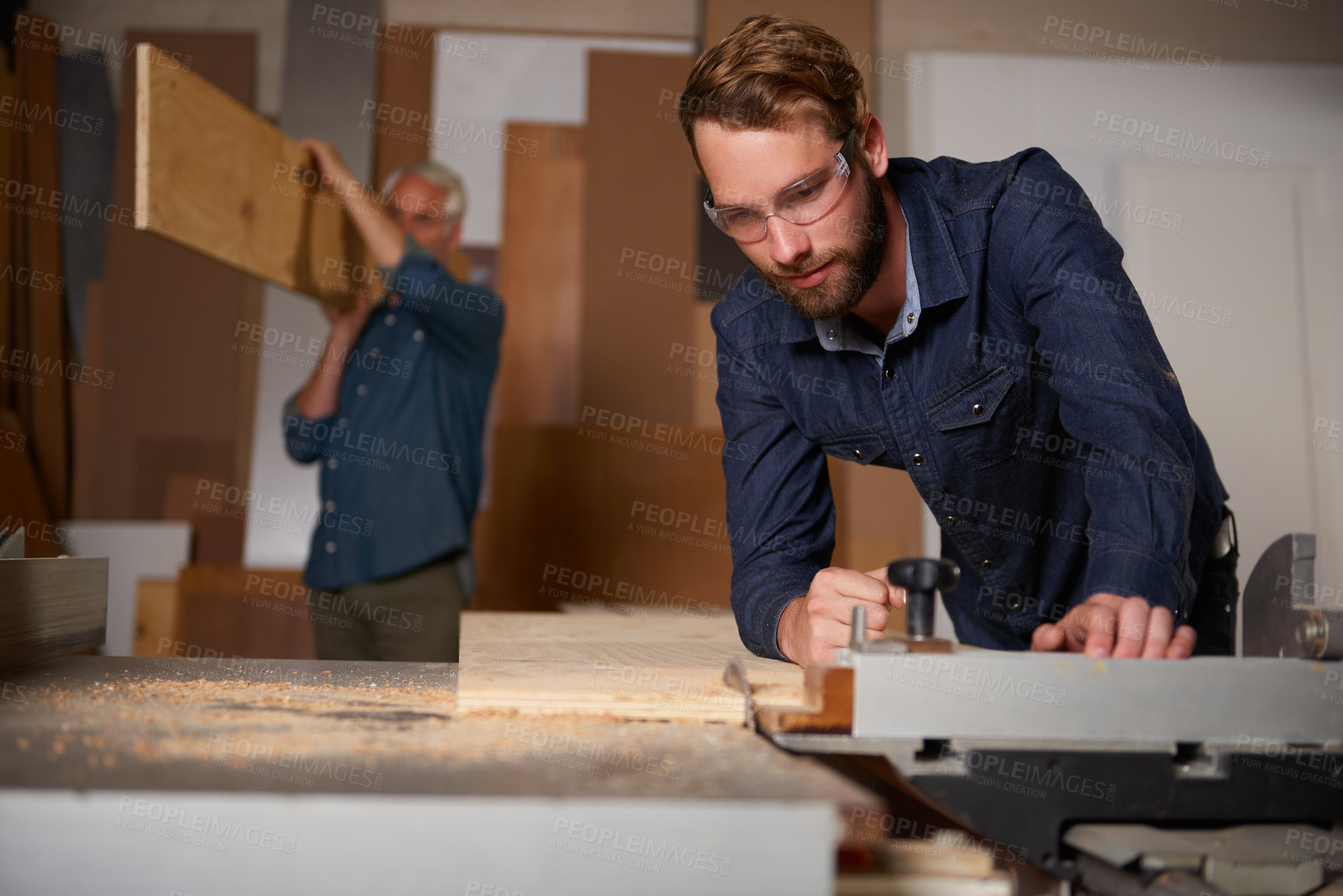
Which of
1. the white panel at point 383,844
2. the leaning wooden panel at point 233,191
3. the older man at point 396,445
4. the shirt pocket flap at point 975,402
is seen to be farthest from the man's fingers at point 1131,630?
the older man at point 396,445

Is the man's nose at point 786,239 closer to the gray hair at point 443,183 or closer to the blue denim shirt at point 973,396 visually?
the blue denim shirt at point 973,396

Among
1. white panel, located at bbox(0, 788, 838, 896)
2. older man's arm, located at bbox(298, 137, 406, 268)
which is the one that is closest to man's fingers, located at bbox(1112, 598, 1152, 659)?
white panel, located at bbox(0, 788, 838, 896)

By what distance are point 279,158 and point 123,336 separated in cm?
186

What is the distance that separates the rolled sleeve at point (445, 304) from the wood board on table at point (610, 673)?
53.4 inches

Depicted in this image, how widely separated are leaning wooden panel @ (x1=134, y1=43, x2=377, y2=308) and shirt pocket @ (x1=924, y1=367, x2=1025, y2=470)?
164 centimetres


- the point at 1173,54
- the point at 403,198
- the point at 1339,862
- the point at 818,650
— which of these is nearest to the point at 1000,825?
the point at 1339,862

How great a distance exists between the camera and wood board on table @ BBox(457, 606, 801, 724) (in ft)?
3.33

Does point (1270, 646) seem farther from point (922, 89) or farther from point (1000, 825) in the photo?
point (922, 89)

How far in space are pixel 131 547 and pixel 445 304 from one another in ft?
6.24

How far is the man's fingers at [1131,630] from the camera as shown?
0.96 m

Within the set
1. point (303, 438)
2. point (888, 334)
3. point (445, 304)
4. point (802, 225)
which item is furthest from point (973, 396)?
point (303, 438)

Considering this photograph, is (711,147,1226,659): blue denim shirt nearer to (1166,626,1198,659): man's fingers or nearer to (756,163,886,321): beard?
(756,163,886,321): beard

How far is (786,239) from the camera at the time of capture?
1.42 metres

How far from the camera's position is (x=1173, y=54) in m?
4.40
